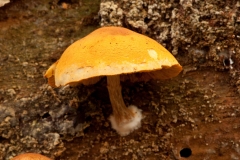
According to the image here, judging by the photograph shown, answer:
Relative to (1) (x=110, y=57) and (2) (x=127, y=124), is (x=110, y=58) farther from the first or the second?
(2) (x=127, y=124)

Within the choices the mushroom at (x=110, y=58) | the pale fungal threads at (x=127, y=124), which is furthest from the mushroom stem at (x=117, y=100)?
the mushroom at (x=110, y=58)

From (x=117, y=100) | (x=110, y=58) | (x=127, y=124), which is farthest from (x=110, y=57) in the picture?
(x=127, y=124)

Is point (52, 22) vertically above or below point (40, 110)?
above

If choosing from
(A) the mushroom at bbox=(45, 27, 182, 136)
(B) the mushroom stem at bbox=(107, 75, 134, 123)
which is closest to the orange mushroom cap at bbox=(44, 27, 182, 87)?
(A) the mushroom at bbox=(45, 27, 182, 136)

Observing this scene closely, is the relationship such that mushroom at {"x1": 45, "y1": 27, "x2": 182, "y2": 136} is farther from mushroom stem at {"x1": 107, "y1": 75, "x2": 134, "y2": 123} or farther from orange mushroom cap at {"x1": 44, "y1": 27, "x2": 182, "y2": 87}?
mushroom stem at {"x1": 107, "y1": 75, "x2": 134, "y2": 123}

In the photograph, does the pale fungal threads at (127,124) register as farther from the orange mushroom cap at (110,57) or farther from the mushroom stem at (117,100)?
the orange mushroom cap at (110,57)

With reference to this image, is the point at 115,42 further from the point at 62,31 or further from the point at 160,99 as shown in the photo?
the point at 62,31

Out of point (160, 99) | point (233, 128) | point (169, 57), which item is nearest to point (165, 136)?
point (160, 99)
